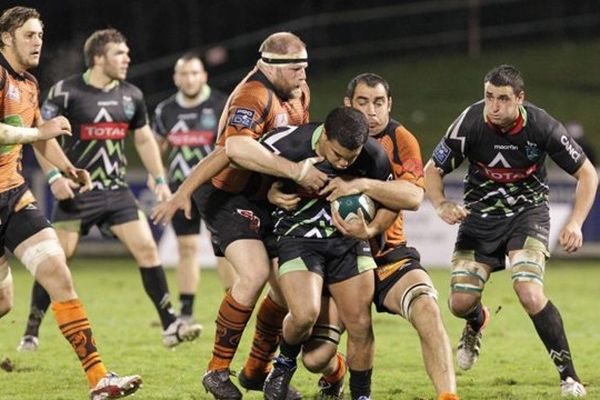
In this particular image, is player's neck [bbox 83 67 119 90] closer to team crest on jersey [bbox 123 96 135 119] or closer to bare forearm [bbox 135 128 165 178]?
team crest on jersey [bbox 123 96 135 119]

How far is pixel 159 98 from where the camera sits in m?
23.8

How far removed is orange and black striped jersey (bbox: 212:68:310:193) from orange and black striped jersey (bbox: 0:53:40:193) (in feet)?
4.16

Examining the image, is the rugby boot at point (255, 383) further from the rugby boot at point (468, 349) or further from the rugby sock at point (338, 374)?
the rugby boot at point (468, 349)

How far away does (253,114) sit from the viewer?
26.1 feet

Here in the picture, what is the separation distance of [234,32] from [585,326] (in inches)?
580

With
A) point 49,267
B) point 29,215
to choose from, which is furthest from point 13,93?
point 49,267

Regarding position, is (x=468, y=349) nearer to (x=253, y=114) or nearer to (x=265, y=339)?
(x=265, y=339)

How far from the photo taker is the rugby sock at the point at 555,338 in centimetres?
858

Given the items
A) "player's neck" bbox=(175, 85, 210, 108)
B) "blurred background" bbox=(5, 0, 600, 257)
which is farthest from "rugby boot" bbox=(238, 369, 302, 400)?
"blurred background" bbox=(5, 0, 600, 257)

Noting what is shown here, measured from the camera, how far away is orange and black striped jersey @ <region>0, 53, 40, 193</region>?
8.42 metres

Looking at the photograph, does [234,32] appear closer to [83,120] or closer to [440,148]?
[83,120]

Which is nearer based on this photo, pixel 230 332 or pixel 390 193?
pixel 390 193

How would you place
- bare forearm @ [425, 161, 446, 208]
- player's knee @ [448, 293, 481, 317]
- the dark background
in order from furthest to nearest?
the dark background → player's knee @ [448, 293, 481, 317] → bare forearm @ [425, 161, 446, 208]

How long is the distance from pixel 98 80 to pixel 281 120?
3.52 metres
